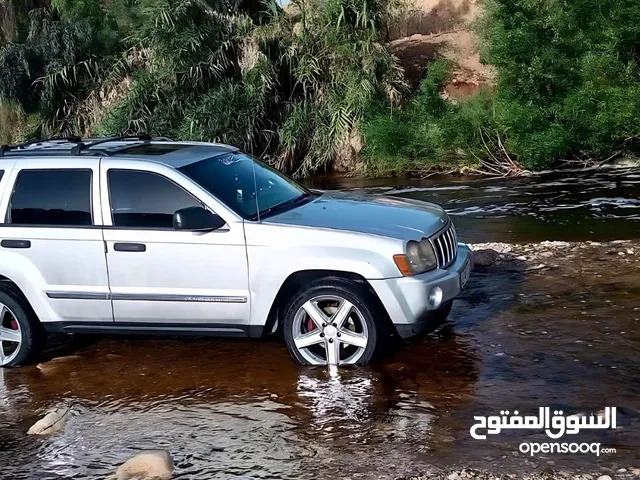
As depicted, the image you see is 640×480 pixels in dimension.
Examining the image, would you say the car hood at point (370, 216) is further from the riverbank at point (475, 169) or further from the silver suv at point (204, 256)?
the riverbank at point (475, 169)

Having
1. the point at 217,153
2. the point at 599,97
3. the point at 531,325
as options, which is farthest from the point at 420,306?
the point at 599,97

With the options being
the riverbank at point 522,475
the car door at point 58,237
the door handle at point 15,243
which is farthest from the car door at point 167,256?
the riverbank at point 522,475

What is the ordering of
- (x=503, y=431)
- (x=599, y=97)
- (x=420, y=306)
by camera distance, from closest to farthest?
(x=503, y=431)
(x=420, y=306)
(x=599, y=97)

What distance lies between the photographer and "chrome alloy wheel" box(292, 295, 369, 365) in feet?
20.5

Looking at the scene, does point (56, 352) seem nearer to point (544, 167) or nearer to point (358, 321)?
point (358, 321)

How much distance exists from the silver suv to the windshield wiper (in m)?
0.01

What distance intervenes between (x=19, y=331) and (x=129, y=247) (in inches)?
49.9

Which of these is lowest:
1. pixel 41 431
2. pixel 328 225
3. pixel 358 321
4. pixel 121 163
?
pixel 41 431

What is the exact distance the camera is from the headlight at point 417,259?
20.1 ft

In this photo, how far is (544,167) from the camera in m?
19.2

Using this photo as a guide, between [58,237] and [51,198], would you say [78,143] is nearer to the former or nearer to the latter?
[51,198]

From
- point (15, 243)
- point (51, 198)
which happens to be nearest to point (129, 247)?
point (51, 198)

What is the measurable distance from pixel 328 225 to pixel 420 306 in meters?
0.90

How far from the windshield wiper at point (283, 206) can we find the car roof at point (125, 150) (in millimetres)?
746
